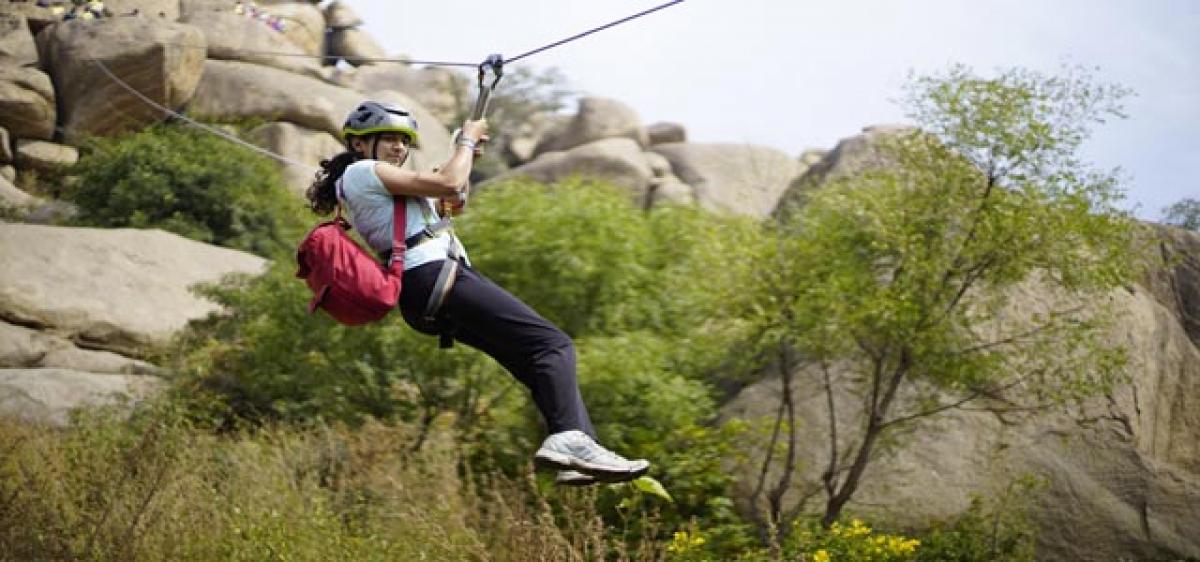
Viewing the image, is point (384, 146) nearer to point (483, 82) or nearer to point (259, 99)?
point (483, 82)

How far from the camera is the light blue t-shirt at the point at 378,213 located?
572 centimetres

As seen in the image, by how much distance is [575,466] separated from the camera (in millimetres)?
5672

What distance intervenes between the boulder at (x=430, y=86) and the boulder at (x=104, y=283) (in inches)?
766

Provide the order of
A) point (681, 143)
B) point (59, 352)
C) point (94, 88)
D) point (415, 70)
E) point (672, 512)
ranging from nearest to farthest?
point (672, 512), point (59, 352), point (94, 88), point (681, 143), point (415, 70)

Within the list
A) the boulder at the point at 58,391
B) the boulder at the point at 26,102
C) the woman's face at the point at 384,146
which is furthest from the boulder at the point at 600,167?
the woman's face at the point at 384,146

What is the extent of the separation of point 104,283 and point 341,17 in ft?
88.9

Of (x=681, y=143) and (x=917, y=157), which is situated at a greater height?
(x=917, y=157)

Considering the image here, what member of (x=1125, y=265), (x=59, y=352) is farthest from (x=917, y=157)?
(x=59, y=352)

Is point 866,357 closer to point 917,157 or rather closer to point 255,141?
point 917,157

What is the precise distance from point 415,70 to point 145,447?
3056cm

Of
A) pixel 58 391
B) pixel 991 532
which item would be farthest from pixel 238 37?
pixel 991 532

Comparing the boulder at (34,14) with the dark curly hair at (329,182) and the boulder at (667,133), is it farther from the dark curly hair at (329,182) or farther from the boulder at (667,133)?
the dark curly hair at (329,182)

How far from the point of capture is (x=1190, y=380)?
1388cm

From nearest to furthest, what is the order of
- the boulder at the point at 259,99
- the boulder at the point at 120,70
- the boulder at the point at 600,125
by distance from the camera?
the boulder at the point at 120,70, the boulder at the point at 259,99, the boulder at the point at 600,125
